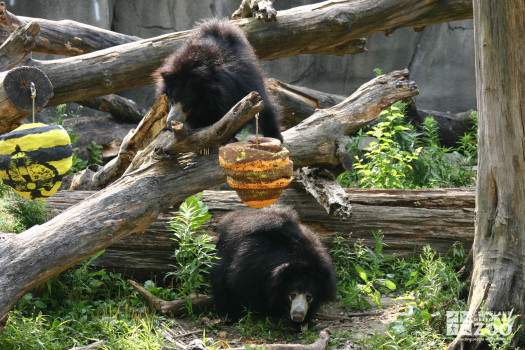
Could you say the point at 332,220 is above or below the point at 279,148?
below

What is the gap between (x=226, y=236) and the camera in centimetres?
457

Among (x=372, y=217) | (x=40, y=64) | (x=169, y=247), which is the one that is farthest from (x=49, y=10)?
(x=372, y=217)

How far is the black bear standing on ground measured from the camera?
4.04m

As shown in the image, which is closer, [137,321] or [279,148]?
[279,148]

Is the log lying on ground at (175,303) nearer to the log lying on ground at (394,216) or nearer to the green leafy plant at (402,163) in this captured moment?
the log lying on ground at (394,216)

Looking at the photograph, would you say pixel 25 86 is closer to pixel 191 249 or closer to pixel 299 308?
pixel 191 249

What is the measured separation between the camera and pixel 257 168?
9.37 ft

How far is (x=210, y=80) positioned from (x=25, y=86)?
119 cm

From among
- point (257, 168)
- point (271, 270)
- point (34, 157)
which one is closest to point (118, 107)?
point (271, 270)

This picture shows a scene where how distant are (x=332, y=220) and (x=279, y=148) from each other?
2.15 metres

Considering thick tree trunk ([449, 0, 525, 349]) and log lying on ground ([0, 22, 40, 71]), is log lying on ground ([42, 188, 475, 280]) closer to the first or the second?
thick tree trunk ([449, 0, 525, 349])

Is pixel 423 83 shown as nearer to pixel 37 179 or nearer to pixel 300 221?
pixel 300 221

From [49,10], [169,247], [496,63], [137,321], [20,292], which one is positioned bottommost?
[137,321]

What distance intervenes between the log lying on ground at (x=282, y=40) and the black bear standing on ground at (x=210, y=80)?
1224 millimetres
